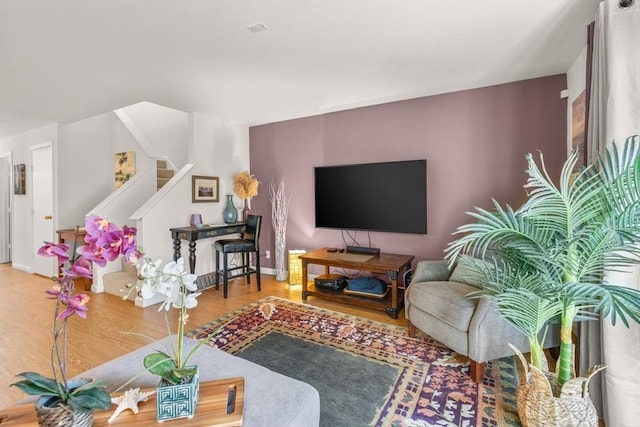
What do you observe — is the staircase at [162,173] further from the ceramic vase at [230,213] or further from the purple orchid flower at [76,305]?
the purple orchid flower at [76,305]

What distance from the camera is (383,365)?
6.99 feet

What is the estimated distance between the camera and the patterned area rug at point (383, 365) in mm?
1666

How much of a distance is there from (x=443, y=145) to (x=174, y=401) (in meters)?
3.21

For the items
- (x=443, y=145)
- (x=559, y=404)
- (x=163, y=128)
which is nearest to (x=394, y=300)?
(x=559, y=404)

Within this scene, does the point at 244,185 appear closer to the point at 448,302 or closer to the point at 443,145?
the point at 443,145

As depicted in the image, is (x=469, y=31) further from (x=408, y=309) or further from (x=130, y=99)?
(x=130, y=99)

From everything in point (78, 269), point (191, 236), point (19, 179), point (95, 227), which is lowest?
point (191, 236)

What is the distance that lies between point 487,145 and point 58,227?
5.84 metres

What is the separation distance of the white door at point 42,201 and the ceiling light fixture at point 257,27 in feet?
14.4

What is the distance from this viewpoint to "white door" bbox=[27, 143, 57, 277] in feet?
15.1

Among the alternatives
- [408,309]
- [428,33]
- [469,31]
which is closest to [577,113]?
[469,31]

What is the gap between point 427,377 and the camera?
199 cm

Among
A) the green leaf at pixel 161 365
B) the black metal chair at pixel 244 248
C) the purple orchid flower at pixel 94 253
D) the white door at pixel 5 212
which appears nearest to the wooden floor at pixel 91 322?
the black metal chair at pixel 244 248

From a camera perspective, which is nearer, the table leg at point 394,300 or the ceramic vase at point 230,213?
the table leg at point 394,300
